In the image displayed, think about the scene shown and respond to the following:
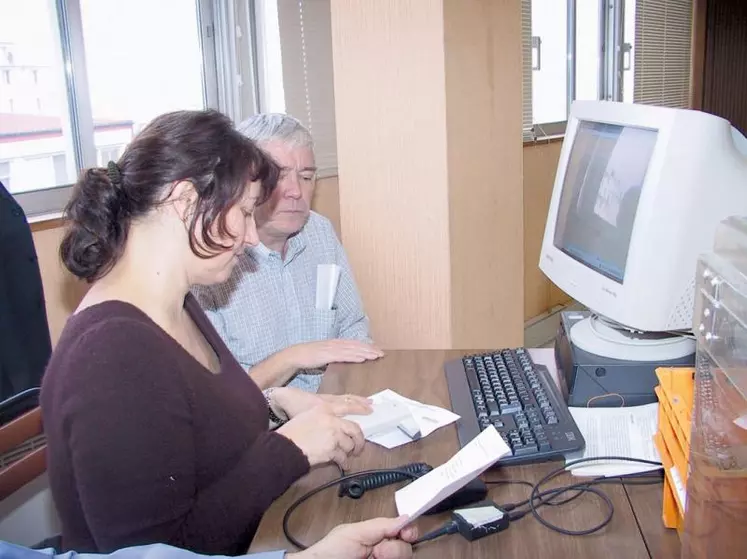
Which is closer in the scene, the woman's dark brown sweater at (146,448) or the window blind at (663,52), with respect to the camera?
the woman's dark brown sweater at (146,448)

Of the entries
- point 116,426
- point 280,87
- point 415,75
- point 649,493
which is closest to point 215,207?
point 116,426

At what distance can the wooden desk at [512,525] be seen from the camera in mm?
935

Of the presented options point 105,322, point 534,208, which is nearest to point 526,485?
point 105,322

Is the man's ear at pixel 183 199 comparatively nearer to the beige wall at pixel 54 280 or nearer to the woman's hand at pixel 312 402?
the woman's hand at pixel 312 402

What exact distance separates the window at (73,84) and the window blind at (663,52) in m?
3.24

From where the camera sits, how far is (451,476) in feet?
3.26

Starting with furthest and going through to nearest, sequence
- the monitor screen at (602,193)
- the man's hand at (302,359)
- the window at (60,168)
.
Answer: the window at (60,168), the man's hand at (302,359), the monitor screen at (602,193)

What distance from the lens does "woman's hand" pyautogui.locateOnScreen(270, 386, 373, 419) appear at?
4.33 feet

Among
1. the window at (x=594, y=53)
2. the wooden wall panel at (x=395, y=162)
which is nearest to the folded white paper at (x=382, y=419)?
the wooden wall panel at (x=395, y=162)

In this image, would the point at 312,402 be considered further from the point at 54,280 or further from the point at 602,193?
the point at 54,280

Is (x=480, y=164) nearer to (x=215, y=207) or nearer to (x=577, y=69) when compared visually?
(x=215, y=207)

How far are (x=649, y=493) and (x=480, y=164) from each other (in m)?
1.39

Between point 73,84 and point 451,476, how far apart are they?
173 centimetres

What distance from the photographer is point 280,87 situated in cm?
293
